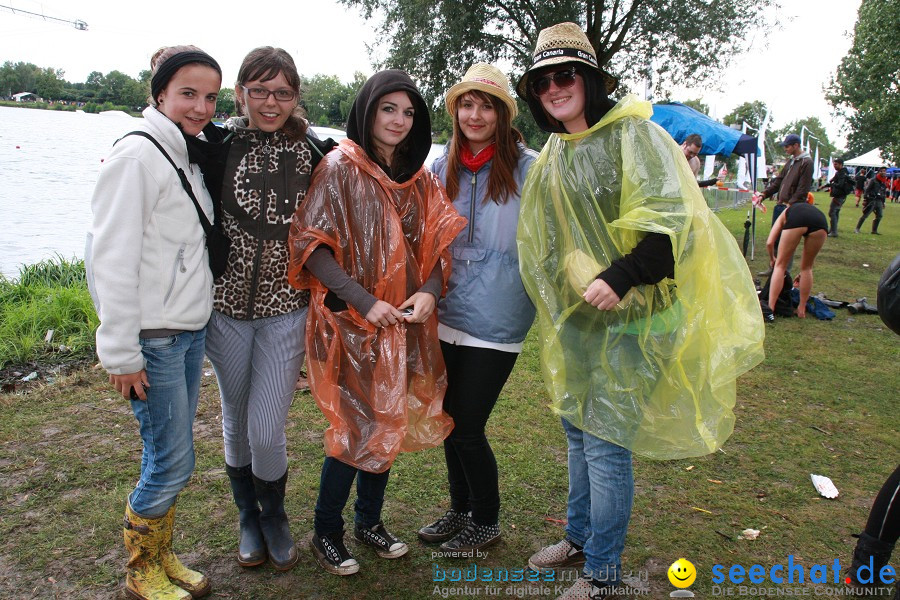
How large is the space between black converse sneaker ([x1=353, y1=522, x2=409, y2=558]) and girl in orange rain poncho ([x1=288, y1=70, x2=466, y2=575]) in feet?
0.52

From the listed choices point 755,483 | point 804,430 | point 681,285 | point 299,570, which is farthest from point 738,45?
point 299,570

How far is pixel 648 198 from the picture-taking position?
1.82 m

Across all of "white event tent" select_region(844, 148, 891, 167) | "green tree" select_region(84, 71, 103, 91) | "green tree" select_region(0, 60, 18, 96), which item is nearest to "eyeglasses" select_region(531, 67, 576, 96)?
"green tree" select_region(84, 71, 103, 91)

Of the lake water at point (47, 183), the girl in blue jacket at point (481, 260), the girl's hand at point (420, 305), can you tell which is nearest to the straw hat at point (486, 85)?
the girl in blue jacket at point (481, 260)

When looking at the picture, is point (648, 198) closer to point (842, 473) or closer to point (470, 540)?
point (470, 540)

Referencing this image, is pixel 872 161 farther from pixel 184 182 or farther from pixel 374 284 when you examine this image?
pixel 184 182

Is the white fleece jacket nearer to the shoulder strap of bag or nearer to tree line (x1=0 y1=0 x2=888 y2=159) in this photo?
the shoulder strap of bag

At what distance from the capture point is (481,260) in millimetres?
2180

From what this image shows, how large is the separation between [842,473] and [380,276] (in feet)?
8.42

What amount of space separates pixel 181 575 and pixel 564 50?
6.96 feet

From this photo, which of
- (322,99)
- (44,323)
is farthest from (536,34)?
(44,323)

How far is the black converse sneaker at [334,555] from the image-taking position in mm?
2221

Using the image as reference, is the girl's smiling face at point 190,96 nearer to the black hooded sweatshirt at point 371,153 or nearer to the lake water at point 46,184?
the lake water at point 46,184

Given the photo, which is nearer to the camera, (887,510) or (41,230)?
(887,510)
